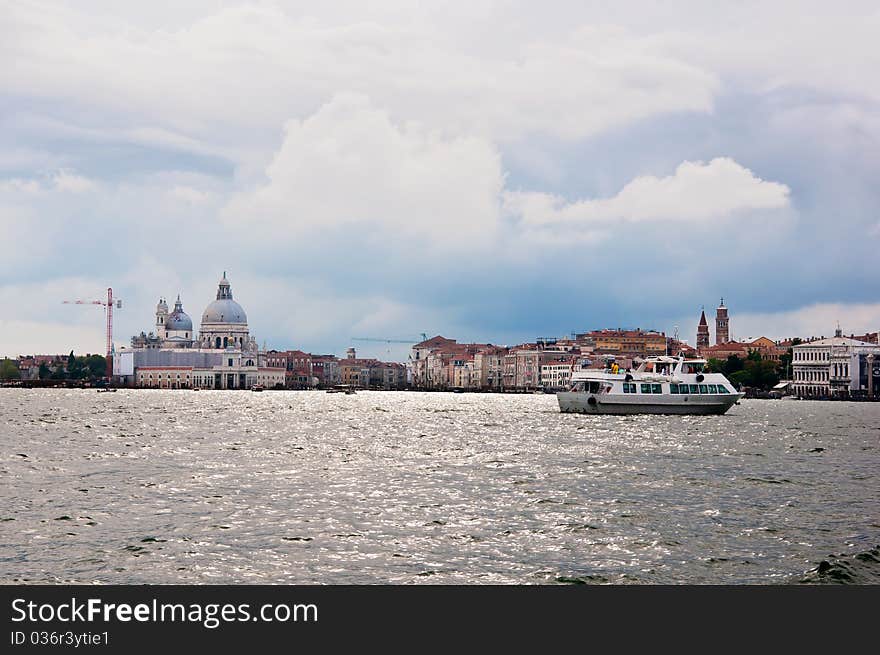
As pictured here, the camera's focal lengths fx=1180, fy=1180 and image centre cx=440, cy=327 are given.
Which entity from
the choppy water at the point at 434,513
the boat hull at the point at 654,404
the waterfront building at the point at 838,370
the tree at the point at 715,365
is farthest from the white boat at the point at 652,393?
the waterfront building at the point at 838,370

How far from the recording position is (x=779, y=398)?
171375 mm

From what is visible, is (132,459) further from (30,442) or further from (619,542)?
(619,542)

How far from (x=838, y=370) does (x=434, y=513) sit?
164 meters

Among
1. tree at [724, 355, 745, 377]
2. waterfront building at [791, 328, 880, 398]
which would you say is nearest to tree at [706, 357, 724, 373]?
tree at [724, 355, 745, 377]

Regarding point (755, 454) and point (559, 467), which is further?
point (755, 454)

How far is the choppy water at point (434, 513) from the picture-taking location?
16875mm

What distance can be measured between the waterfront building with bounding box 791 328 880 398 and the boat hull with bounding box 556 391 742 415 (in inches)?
3982

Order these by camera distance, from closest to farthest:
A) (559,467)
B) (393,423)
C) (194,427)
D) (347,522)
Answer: (347,522)
(559,467)
(194,427)
(393,423)

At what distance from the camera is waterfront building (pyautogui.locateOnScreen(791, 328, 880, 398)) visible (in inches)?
6767

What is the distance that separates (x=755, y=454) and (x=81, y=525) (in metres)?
26.2

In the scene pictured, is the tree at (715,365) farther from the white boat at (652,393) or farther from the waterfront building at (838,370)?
the white boat at (652,393)

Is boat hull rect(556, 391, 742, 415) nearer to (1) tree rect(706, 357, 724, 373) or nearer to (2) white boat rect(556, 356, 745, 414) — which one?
(2) white boat rect(556, 356, 745, 414)

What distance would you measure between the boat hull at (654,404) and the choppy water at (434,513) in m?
29.8
